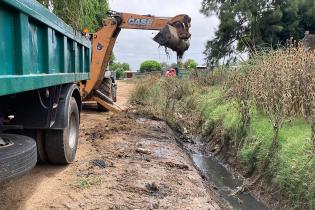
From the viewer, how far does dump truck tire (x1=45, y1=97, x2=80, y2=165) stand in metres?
6.25

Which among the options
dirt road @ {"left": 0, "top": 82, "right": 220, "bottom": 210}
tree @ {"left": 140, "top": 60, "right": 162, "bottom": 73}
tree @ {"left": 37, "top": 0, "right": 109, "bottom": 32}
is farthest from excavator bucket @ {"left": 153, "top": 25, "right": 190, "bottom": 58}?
tree @ {"left": 140, "top": 60, "right": 162, "bottom": 73}

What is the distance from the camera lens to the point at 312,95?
24.6 ft

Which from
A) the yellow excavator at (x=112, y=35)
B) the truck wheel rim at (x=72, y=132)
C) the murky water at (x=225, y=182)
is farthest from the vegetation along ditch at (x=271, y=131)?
the truck wheel rim at (x=72, y=132)

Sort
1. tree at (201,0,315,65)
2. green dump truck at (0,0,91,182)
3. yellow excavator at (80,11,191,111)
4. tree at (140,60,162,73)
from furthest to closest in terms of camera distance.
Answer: tree at (140,60,162,73)
tree at (201,0,315,65)
yellow excavator at (80,11,191,111)
green dump truck at (0,0,91,182)

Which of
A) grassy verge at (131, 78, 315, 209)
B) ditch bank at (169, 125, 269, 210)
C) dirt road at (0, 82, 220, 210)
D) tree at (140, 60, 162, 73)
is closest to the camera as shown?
dirt road at (0, 82, 220, 210)

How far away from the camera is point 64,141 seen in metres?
6.37

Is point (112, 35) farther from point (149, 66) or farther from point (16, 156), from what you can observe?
point (149, 66)

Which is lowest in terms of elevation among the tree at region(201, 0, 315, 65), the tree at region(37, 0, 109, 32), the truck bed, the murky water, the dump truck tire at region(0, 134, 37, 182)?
the murky water

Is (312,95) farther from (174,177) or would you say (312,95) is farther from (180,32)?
(180,32)

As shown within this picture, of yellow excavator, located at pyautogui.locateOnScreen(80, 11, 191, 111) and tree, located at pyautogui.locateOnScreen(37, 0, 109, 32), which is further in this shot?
yellow excavator, located at pyautogui.locateOnScreen(80, 11, 191, 111)

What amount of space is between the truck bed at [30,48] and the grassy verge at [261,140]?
11.8 ft

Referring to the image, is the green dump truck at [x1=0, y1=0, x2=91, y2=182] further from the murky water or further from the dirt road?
the murky water

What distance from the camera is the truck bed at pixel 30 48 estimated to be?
11.8ft

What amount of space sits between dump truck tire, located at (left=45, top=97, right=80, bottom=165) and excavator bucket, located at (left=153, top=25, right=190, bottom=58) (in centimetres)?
454
